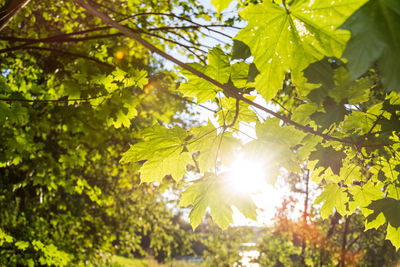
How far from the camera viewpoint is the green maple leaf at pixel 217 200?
134cm

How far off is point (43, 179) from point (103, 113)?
3.90 metres

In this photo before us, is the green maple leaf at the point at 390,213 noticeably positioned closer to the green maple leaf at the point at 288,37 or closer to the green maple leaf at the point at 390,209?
the green maple leaf at the point at 390,209

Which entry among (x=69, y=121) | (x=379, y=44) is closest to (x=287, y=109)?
(x=379, y=44)

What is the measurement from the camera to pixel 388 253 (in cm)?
787

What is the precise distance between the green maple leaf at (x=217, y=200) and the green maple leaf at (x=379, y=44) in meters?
0.84

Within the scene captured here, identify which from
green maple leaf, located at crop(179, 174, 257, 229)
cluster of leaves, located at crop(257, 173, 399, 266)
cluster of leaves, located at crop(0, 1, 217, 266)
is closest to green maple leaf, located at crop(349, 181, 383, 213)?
green maple leaf, located at crop(179, 174, 257, 229)

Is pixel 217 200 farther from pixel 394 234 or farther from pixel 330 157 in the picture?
pixel 394 234

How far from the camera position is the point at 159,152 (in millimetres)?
1515

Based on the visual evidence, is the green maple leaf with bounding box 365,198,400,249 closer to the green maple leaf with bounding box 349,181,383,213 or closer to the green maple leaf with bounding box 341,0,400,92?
the green maple leaf with bounding box 349,181,383,213

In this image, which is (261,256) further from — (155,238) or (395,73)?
(395,73)

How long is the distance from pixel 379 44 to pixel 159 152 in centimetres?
114

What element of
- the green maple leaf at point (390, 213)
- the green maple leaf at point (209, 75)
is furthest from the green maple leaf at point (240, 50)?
the green maple leaf at point (390, 213)

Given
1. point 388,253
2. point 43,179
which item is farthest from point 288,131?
point 388,253

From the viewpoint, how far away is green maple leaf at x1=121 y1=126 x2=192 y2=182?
1.49 metres
